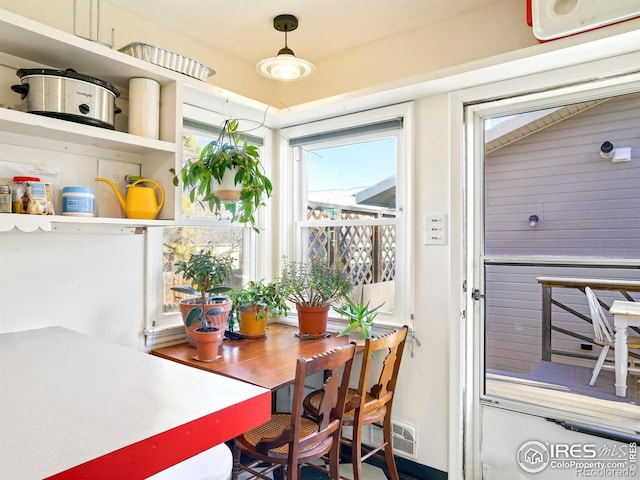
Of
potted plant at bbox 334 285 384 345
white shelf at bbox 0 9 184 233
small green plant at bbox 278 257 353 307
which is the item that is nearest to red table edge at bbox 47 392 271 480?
white shelf at bbox 0 9 184 233

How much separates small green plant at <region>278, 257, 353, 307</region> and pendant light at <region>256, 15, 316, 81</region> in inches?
43.0

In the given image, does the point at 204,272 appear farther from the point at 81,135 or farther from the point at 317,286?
the point at 81,135

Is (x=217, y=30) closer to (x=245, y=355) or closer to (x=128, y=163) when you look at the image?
(x=128, y=163)

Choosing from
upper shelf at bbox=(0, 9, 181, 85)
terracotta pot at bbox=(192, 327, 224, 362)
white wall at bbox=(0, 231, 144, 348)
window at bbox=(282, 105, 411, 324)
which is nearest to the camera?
upper shelf at bbox=(0, 9, 181, 85)

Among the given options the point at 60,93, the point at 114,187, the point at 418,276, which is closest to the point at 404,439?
the point at 418,276

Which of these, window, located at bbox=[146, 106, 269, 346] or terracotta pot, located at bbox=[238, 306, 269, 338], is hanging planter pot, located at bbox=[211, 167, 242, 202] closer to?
window, located at bbox=[146, 106, 269, 346]

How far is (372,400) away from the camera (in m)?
1.92

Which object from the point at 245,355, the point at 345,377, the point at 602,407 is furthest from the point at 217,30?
the point at 602,407

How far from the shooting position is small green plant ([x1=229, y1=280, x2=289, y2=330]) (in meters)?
2.28

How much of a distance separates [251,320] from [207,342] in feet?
1.57

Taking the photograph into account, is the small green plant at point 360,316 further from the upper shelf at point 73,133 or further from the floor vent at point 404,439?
the upper shelf at point 73,133

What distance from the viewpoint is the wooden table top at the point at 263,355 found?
5.57 feet

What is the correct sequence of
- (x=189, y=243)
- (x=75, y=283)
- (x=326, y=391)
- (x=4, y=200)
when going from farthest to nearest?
(x=189, y=243) → (x=75, y=283) → (x=326, y=391) → (x=4, y=200)

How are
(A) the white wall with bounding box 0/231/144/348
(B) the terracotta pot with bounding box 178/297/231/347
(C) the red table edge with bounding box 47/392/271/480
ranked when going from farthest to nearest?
(B) the terracotta pot with bounding box 178/297/231/347, (A) the white wall with bounding box 0/231/144/348, (C) the red table edge with bounding box 47/392/271/480
